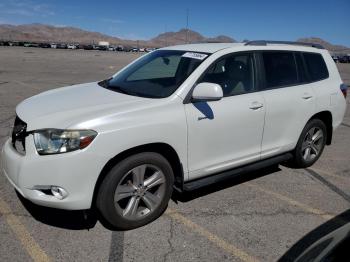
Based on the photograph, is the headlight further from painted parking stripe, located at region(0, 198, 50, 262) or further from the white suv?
painted parking stripe, located at region(0, 198, 50, 262)

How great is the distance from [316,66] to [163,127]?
3076 millimetres

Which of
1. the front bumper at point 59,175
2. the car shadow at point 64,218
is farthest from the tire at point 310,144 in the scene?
the front bumper at point 59,175

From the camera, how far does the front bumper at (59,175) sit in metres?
3.24

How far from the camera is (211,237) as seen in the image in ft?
12.2

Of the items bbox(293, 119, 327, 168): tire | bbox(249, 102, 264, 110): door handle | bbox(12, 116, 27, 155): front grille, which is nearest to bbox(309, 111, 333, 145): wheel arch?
bbox(293, 119, 327, 168): tire

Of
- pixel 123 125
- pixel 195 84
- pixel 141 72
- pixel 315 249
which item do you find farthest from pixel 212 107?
pixel 315 249

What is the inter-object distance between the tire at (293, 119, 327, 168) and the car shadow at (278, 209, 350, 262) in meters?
1.23

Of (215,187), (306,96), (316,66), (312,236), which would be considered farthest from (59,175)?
(316,66)

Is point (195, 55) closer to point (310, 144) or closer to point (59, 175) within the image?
point (59, 175)

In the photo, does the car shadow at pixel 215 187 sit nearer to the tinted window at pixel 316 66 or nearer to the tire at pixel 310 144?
the tire at pixel 310 144

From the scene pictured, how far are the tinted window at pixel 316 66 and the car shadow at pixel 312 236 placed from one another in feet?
6.75

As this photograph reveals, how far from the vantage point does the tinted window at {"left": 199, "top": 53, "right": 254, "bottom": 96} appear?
4.33 m

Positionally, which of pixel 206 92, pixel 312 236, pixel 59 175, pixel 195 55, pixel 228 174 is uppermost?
pixel 195 55

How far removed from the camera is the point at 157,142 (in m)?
3.67
